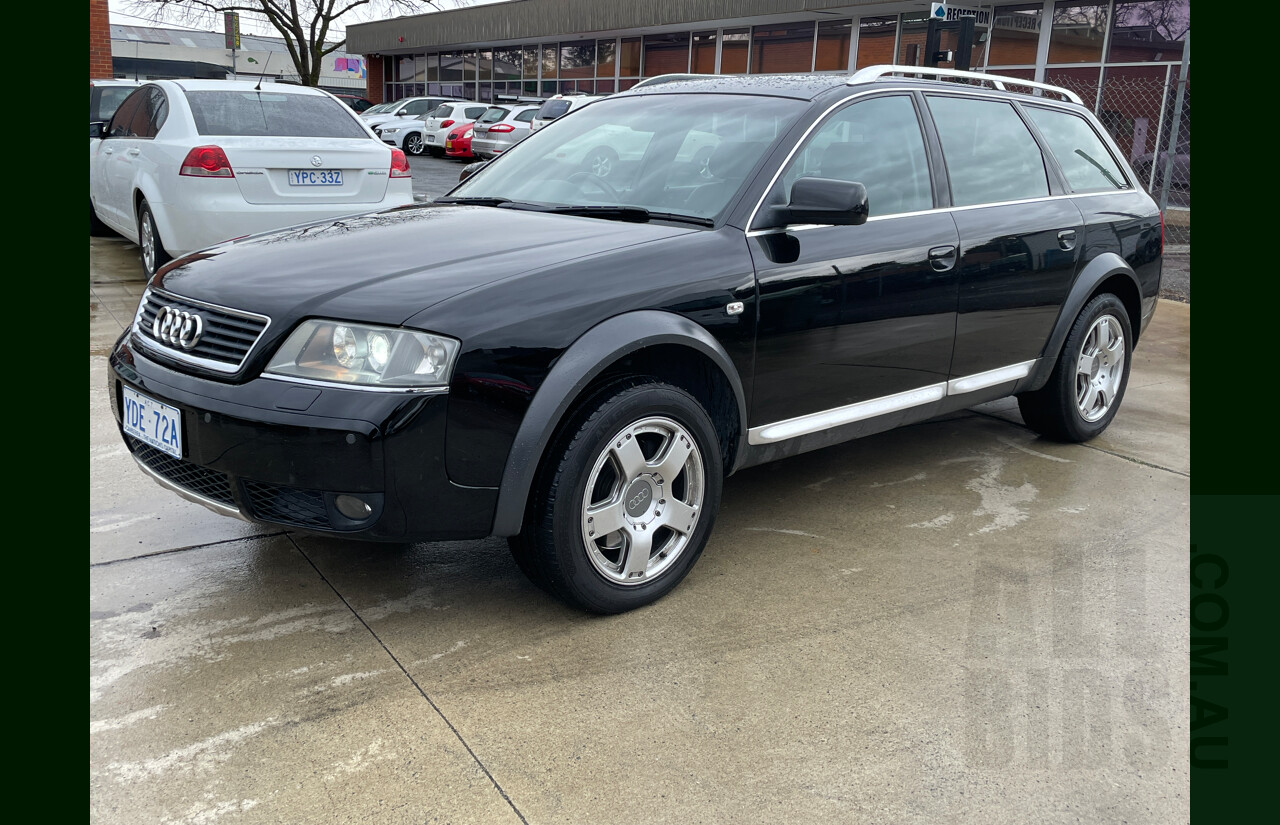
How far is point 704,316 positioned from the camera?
3.37 m

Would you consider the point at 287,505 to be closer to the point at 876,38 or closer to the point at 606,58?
the point at 876,38

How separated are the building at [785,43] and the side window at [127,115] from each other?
5561mm

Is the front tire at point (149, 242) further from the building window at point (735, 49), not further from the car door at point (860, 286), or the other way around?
the building window at point (735, 49)

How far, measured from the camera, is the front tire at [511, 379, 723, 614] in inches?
120

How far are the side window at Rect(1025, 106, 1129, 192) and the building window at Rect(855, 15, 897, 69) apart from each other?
1815 cm

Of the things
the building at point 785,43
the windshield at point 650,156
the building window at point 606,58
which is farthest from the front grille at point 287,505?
the building window at point 606,58

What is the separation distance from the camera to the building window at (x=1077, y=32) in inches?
743

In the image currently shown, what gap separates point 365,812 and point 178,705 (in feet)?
2.29

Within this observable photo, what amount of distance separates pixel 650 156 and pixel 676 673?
200 cm

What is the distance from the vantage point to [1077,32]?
19.3 meters

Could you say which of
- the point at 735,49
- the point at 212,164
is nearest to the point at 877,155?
the point at 212,164

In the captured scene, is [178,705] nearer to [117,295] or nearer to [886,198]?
[886,198]

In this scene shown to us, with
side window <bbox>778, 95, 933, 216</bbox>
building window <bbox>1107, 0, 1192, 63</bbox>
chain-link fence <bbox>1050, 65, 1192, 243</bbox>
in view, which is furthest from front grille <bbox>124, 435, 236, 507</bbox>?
building window <bbox>1107, 0, 1192, 63</bbox>
